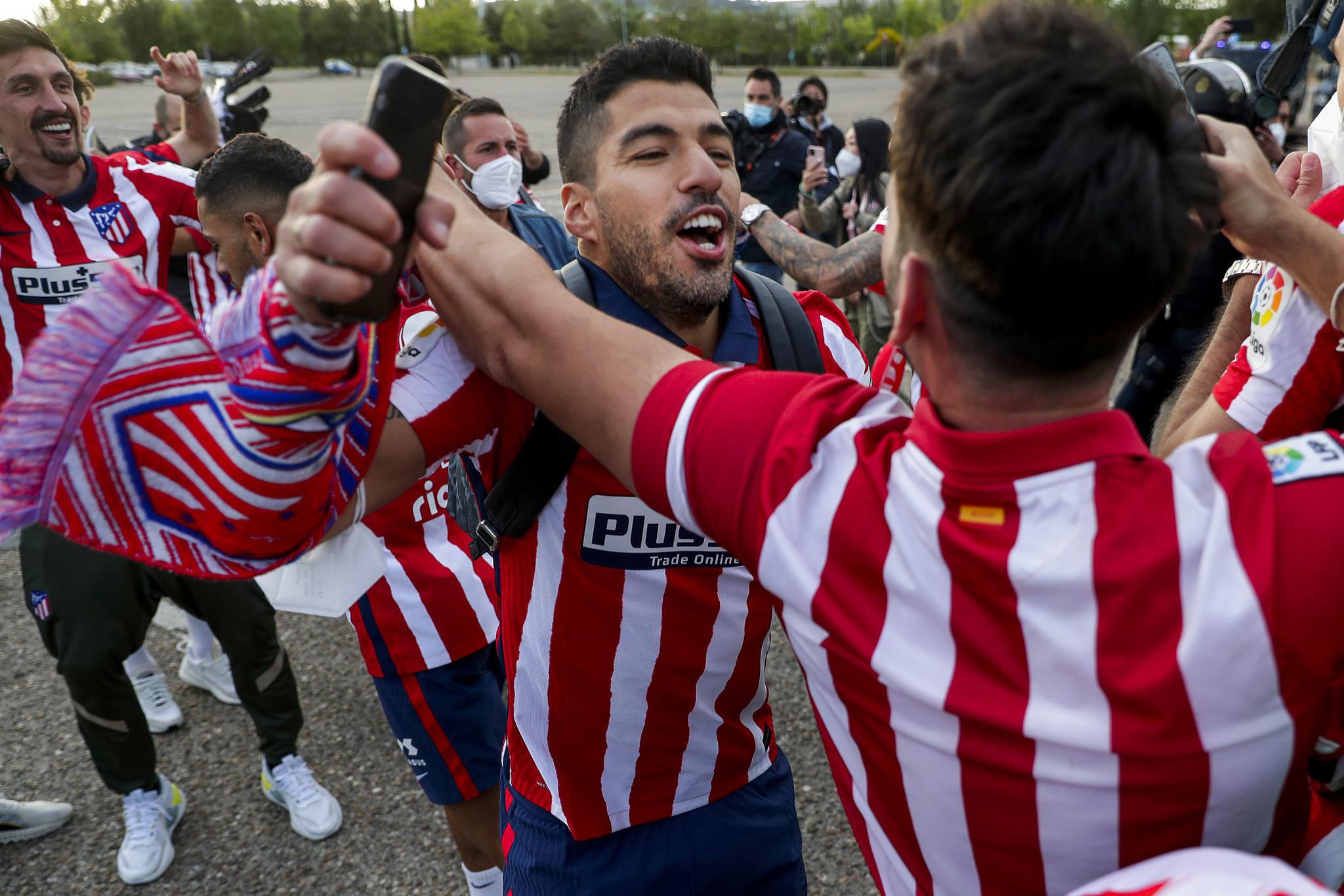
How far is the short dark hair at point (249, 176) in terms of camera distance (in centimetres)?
Answer: 267

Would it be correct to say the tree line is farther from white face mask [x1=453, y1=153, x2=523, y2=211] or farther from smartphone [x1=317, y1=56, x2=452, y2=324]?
smartphone [x1=317, y1=56, x2=452, y2=324]

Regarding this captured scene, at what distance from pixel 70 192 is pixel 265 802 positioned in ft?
8.38

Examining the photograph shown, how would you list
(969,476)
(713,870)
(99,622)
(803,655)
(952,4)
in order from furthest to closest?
(99,622) → (952,4) → (713,870) → (803,655) → (969,476)

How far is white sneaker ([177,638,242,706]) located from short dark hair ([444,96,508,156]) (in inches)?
100

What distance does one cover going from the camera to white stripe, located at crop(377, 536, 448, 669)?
2.67m

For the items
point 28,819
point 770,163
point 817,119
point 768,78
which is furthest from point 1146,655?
point 817,119

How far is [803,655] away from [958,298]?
1.61 feet

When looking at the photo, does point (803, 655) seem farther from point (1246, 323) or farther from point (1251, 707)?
point (1246, 323)

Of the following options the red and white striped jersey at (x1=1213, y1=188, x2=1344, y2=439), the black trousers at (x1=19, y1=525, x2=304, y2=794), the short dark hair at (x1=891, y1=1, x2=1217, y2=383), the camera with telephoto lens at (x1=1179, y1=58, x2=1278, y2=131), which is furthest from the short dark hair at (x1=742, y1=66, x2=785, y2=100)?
the short dark hair at (x1=891, y1=1, x2=1217, y2=383)

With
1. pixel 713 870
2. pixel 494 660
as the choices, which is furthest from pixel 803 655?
pixel 494 660

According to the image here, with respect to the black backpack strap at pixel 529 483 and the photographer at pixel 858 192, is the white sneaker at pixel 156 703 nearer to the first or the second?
the black backpack strap at pixel 529 483

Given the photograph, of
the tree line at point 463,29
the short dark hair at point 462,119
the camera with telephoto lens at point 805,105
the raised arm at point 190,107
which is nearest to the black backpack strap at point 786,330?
the short dark hair at point 462,119

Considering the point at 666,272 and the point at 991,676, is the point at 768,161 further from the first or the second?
the point at 991,676

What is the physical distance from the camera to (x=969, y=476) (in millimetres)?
1013
